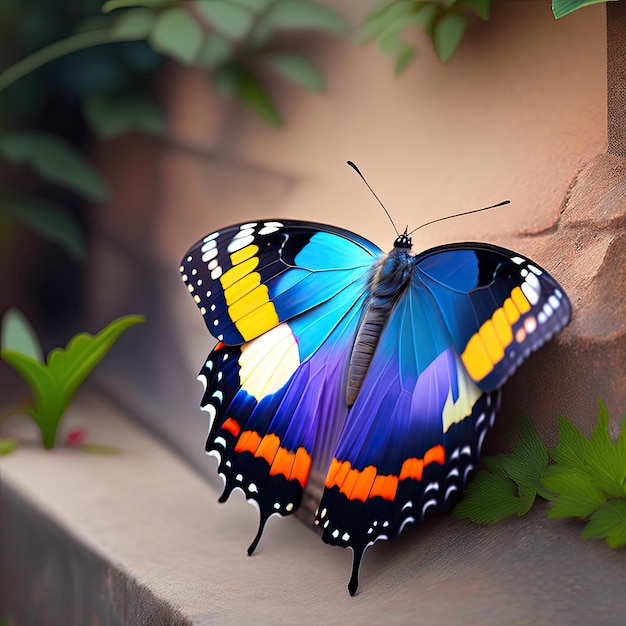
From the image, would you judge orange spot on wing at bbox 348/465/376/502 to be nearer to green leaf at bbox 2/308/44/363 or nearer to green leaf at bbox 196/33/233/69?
green leaf at bbox 2/308/44/363

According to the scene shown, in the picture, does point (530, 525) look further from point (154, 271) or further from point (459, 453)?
point (154, 271)

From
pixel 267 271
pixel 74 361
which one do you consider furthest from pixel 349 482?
pixel 74 361

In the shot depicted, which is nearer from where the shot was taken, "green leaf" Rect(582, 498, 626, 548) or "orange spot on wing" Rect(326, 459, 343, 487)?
"green leaf" Rect(582, 498, 626, 548)

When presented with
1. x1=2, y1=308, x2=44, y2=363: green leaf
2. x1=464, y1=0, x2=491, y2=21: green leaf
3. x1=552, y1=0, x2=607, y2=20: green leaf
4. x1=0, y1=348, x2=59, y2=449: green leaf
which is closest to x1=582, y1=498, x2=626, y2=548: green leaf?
x1=552, y1=0, x2=607, y2=20: green leaf

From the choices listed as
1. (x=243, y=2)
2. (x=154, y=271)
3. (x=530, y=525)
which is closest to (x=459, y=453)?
(x=530, y=525)

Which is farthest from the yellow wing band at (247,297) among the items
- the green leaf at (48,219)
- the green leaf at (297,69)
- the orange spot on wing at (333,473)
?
the green leaf at (48,219)

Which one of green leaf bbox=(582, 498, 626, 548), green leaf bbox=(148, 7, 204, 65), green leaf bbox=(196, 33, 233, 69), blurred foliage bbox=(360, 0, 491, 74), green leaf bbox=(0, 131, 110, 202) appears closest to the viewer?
green leaf bbox=(582, 498, 626, 548)
